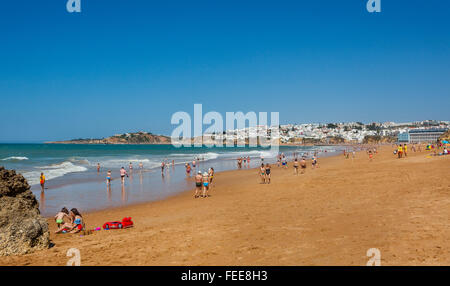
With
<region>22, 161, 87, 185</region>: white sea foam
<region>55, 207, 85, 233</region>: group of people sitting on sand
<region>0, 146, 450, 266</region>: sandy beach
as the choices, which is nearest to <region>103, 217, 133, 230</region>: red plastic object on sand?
<region>0, 146, 450, 266</region>: sandy beach

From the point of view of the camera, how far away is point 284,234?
7.30m

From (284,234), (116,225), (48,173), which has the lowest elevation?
(48,173)

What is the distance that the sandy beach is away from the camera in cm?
574

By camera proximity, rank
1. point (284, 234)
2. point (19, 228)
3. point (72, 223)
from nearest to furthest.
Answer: point (19, 228) → point (284, 234) → point (72, 223)

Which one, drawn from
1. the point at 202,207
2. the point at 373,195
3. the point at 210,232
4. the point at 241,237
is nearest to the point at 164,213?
the point at 202,207

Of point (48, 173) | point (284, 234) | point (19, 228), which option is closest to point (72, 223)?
point (19, 228)

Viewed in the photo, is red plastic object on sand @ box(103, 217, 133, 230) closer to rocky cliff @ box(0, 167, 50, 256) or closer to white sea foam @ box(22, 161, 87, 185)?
rocky cliff @ box(0, 167, 50, 256)

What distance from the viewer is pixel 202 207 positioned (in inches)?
499

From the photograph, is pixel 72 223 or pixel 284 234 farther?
pixel 72 223

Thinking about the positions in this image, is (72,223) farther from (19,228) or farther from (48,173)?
(48,173)

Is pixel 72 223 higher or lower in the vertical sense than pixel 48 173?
higher

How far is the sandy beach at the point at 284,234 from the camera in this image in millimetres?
5742

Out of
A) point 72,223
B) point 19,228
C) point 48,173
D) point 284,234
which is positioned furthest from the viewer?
point 48,173
